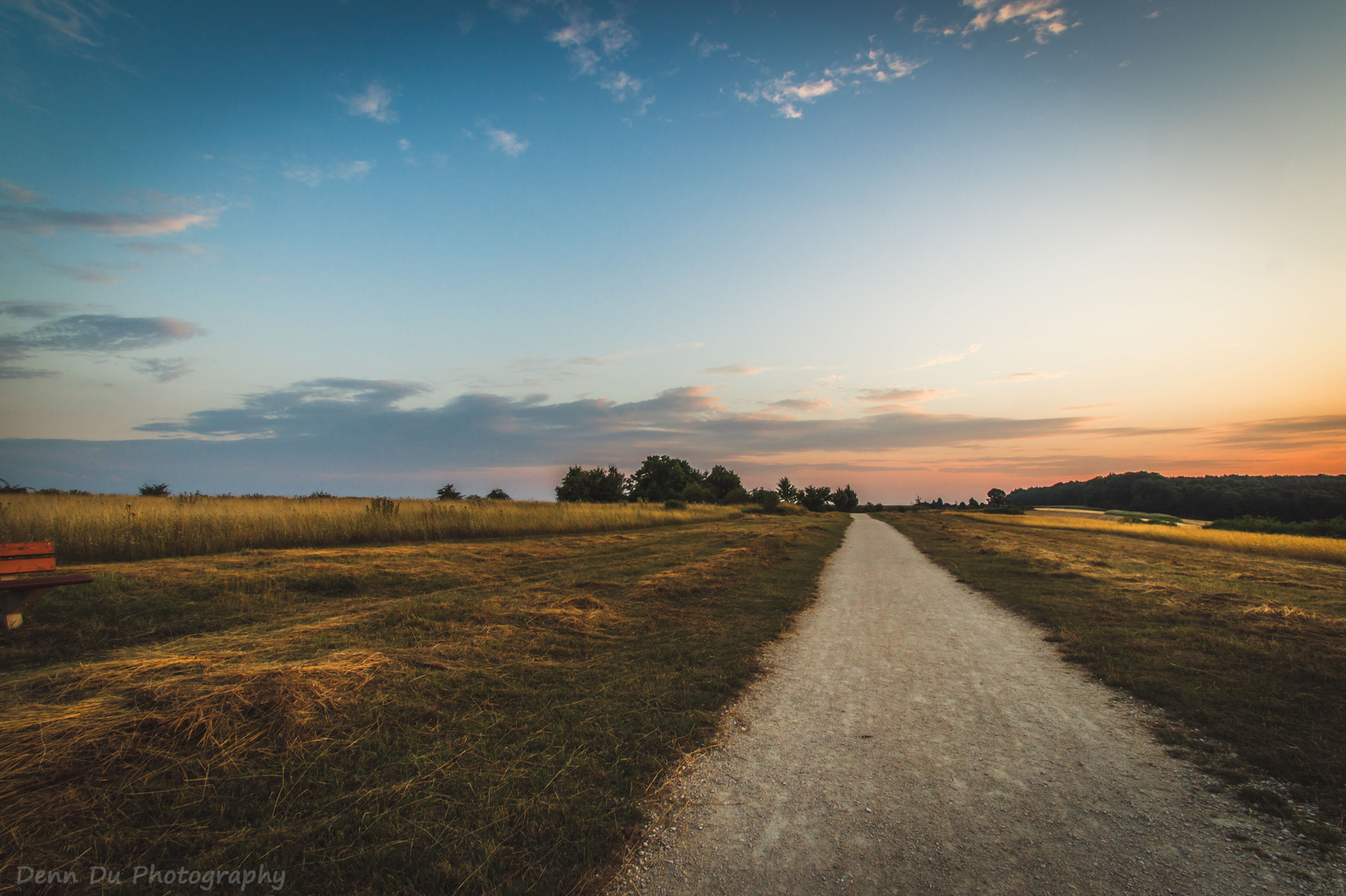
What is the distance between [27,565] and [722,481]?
83.2 meters

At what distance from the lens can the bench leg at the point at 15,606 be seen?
22.7ft

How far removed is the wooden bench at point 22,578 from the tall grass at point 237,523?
6.92 metres

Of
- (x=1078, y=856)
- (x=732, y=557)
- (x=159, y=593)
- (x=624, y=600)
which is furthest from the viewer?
(x=732, y=557)

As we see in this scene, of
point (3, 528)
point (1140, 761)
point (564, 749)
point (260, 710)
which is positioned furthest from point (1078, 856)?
point (3, 528)

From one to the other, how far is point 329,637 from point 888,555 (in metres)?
18.7

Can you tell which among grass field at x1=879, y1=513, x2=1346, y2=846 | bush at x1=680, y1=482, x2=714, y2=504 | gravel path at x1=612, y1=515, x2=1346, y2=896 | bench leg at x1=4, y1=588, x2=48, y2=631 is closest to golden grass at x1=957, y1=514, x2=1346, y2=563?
grass field at x1=879, y1=513, x2=1346, y2=846

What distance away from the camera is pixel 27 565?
7.27 meters

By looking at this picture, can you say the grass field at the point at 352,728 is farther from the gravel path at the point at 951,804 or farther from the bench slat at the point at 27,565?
the bench slat at the point at 27,565

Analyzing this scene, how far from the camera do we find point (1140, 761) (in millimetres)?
4113

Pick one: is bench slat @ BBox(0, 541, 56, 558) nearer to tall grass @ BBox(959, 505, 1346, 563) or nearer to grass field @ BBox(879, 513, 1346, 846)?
grass field @ BBox(879, 513, 1346, 846)

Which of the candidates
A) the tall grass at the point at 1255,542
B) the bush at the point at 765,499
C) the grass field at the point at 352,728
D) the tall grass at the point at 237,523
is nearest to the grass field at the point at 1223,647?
the grass field at the point at 352,728

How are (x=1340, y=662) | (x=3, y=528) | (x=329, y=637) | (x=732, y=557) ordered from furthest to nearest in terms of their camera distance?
1. (x=732, y=557)
2. (x=3, y=528)
3. (x=329, y=637)
4. (x=1340, y=662)

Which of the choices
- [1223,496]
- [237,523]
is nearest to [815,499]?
[1223,496]

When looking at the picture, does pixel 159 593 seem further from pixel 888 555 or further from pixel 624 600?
pixel 888 555
